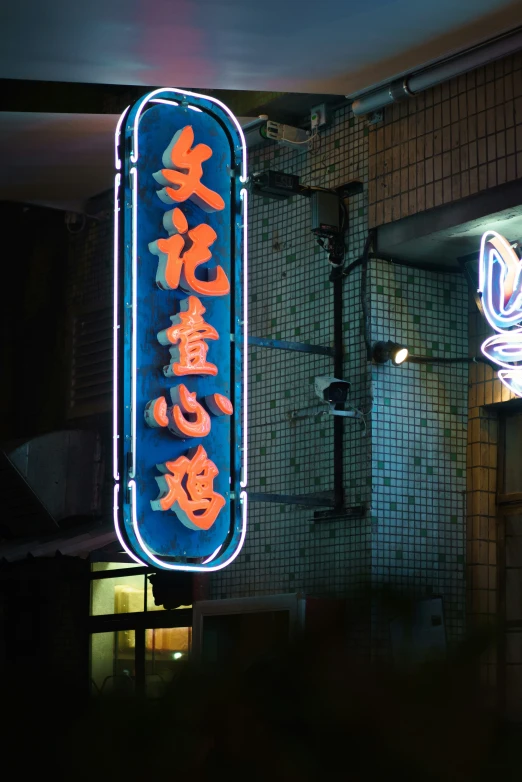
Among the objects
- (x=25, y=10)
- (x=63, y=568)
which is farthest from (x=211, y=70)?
(x=63, y=568)

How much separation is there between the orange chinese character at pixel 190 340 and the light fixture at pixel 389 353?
1.14 meters

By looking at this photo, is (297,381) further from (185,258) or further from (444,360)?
(185,258)

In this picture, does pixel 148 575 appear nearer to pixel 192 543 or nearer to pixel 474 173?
pixel 192 543

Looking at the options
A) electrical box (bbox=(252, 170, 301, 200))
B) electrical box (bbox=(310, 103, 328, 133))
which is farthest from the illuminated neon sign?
electrical box (bbox=(310, 103, 328, 133))

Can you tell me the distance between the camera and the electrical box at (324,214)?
771cm

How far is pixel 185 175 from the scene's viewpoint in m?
7.07

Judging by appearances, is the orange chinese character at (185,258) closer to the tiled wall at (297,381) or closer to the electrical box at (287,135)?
the tiled wall at (297,381)

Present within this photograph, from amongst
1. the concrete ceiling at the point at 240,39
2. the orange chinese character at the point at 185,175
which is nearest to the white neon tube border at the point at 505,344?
the concrete ceiling at the point at 240,39

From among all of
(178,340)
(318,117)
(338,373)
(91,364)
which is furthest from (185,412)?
(91,364)

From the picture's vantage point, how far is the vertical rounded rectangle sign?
6691 millimetres

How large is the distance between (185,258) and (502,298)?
1.95m

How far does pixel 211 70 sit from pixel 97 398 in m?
3.87

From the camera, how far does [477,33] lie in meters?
6.63

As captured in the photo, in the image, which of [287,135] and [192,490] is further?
[287,135]
